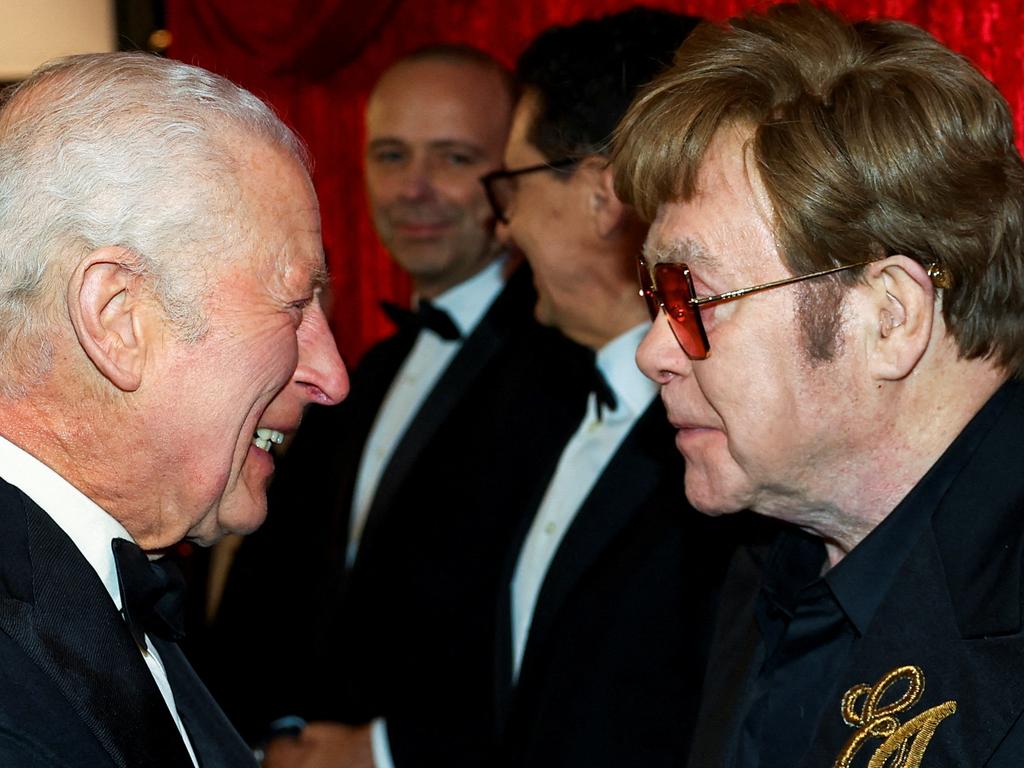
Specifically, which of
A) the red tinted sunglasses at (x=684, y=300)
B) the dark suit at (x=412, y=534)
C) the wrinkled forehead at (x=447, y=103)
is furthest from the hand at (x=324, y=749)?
the wrinkled forehead at (x=447, y=103)

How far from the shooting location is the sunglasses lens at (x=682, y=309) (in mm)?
1812

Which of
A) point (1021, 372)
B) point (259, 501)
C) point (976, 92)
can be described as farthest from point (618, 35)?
point (259, 501)

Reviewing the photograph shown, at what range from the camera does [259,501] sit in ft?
5.74

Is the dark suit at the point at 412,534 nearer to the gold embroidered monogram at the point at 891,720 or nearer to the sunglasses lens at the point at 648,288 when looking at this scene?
the sunglasses lens at the point at 648,288

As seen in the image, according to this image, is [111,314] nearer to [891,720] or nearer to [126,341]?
[126,341]

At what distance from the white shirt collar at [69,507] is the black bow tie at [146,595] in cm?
2

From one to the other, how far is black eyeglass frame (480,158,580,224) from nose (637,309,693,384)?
0.89 metres

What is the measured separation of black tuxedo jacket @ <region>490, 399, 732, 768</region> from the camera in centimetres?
219

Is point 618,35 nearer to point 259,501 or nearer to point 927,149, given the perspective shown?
point 927,149

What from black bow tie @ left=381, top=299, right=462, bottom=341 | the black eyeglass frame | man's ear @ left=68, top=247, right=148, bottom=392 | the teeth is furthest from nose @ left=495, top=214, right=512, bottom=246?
man's ear @ left=68, top=247, right=148, bottom=392

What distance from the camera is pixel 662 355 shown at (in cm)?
190

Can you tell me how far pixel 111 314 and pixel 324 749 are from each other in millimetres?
1576

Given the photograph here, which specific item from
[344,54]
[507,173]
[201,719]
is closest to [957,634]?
[201,719]

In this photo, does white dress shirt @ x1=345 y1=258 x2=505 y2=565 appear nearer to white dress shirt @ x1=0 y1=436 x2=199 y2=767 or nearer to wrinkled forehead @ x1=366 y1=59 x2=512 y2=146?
wrinkled forehead @ x1=366 y1=59 x2=512 y2=146
